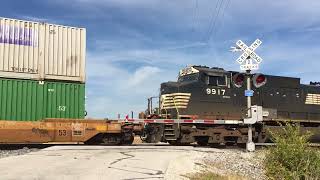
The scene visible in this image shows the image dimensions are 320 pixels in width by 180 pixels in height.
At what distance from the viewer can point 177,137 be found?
62.6ft

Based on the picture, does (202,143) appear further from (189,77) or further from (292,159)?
(292,159)

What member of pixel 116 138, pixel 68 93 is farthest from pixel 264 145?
pixel 68 93

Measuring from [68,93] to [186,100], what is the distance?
5.43 metres

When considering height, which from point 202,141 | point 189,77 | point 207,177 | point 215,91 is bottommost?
point 207,177

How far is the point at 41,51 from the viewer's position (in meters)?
17.2

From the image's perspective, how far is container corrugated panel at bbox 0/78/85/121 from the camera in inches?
647

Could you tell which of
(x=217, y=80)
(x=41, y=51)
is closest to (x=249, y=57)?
(x=217, y=80)

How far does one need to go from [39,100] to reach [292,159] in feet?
32.5

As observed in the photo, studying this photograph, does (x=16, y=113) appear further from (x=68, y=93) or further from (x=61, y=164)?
(x=61, y=164)

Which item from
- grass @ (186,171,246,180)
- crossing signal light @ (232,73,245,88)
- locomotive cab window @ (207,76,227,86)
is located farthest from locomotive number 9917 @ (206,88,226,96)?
grass @ (186,171,246,180)

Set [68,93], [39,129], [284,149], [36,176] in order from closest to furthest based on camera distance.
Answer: [36,176], [284,149], [39,129], [68,93]

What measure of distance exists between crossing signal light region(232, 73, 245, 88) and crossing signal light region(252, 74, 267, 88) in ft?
2.53

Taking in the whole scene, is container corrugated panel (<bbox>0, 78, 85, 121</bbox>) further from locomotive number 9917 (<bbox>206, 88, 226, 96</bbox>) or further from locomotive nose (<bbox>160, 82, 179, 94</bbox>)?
locomotive number 9917 (<bbox>206, 88, 226, 96</bbox>)

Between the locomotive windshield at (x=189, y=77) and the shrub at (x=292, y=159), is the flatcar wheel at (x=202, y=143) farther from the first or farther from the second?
the shrub at (x=292, y=159)
